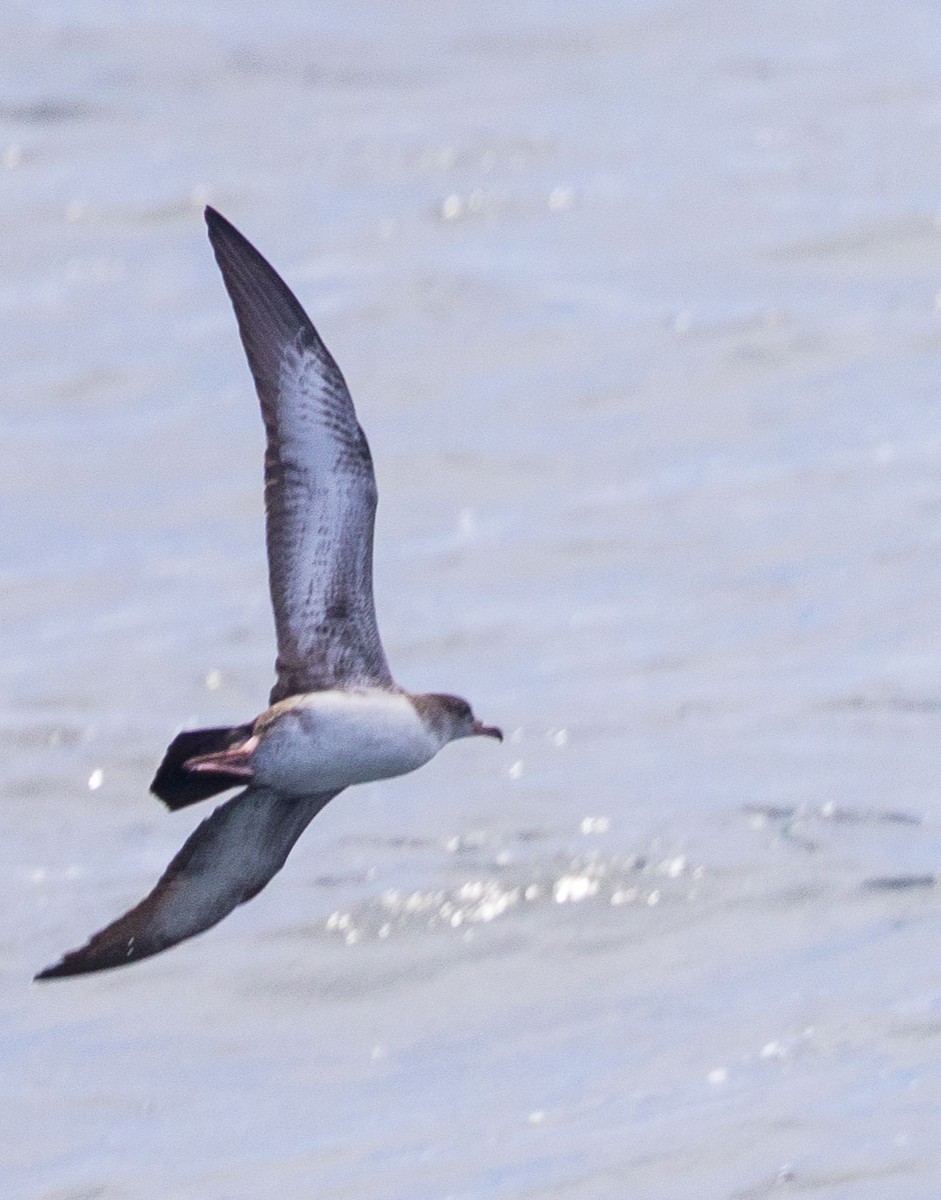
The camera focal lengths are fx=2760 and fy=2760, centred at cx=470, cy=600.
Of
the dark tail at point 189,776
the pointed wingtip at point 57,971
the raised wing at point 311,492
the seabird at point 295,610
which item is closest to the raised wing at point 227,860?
the seabird at point 295,610

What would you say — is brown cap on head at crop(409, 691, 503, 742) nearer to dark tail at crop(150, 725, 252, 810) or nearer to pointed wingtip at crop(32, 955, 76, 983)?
dark tail at crop(150, 725, 252, 810)

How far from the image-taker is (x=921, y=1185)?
1639 cm

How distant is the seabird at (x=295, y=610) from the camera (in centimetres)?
995

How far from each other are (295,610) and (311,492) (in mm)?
442

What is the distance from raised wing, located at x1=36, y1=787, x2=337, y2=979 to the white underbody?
1.73 feet

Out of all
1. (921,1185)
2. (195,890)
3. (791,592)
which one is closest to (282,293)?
(195,890)

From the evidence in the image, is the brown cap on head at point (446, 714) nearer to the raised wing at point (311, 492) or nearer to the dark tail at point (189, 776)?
the raised wing at point (311, 492)

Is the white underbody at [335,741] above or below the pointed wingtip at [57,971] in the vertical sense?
above

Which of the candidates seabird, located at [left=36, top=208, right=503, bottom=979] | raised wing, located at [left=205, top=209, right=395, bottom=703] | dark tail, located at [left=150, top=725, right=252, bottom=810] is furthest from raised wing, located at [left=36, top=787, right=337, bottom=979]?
dark tail, located at [left=150, top=725, right=252, bottom=810]

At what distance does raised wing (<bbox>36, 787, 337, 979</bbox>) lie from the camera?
33.7 feet

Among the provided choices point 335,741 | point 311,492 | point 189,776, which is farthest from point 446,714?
point 189,776

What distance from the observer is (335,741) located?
31.5 ft

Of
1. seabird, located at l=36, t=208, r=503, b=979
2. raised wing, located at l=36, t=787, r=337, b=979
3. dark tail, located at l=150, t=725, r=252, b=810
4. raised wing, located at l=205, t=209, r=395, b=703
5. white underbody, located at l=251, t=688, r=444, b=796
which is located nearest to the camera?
dark tail, located at l=150, t=725, r=252, b=810

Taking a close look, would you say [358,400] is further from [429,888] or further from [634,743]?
[429,888]
